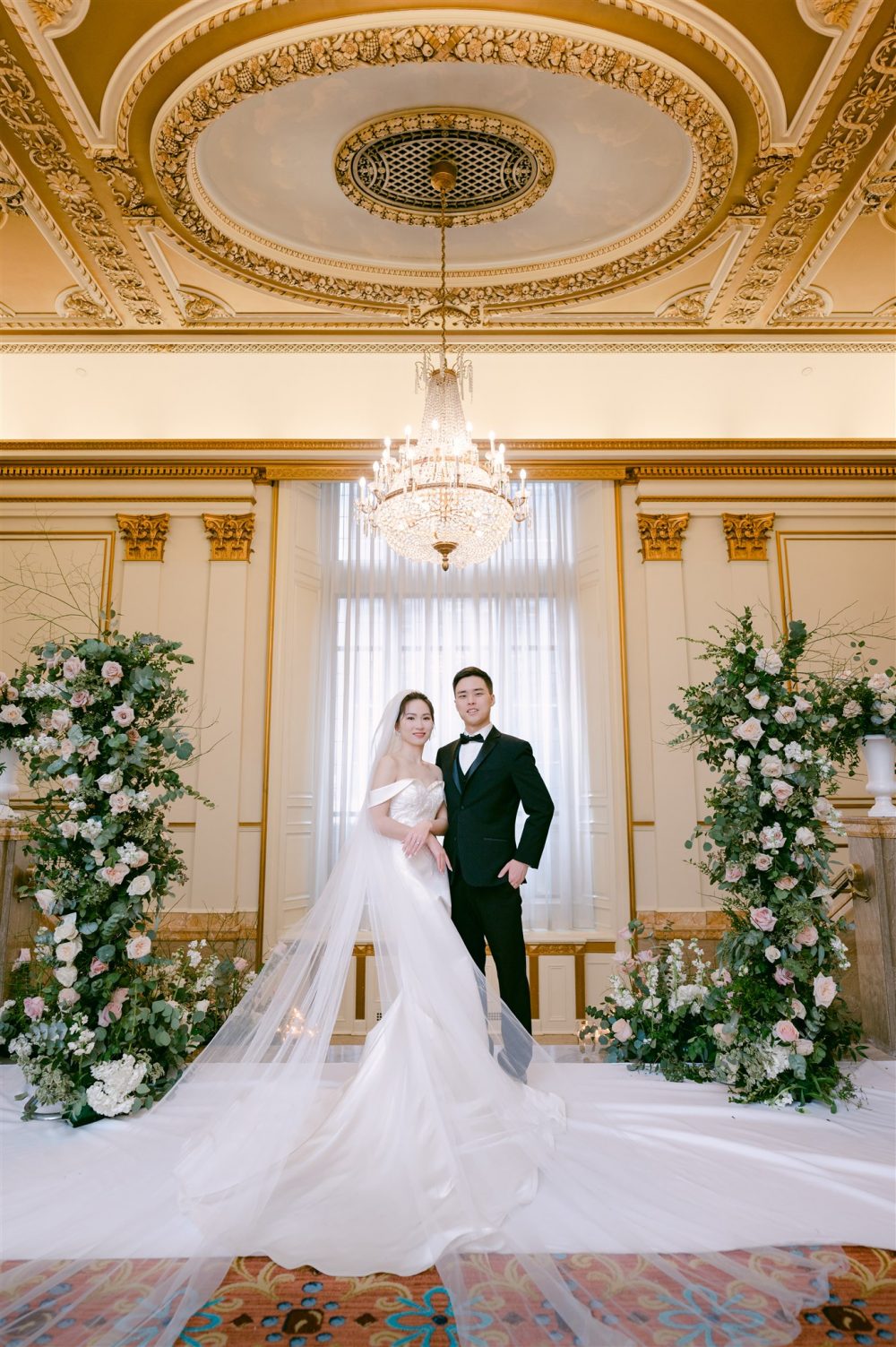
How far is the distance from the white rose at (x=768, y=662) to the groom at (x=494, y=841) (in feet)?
3.93

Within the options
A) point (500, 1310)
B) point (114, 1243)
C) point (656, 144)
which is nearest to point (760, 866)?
point (500, 1310)

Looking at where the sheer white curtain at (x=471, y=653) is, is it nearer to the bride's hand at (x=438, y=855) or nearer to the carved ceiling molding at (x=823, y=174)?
the carved ceiling molding at (x=823, y=174)

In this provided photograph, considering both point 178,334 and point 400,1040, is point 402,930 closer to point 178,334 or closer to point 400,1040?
point 400,1040

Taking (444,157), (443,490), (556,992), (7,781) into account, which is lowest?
(556,992)

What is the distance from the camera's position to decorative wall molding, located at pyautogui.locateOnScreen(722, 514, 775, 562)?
740cm

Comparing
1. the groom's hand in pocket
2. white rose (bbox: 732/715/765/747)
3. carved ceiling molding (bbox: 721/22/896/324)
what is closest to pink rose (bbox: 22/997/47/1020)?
the groom's hand in pocket

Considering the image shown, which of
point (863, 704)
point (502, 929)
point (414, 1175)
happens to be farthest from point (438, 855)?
point (863, 704)

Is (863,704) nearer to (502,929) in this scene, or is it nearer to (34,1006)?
(502,929)

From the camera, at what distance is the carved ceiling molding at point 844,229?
16.0 ft

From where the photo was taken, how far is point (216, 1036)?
11.1ft

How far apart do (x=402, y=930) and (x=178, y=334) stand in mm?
5199

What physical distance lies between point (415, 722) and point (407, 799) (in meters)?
0.37

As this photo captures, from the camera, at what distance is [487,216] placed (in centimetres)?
527

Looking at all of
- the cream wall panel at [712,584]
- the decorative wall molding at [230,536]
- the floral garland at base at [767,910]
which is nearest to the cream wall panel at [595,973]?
the cream wall panel at [712,584]
